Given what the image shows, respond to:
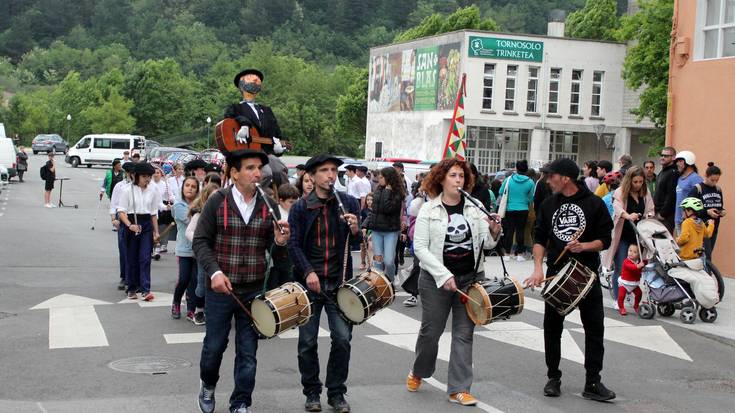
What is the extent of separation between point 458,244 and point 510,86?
156 ft

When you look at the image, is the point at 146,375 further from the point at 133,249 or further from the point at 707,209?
the point at 707,209

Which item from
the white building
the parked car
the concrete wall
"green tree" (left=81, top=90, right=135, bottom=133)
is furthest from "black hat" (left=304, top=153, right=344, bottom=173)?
"green tree" (left=81, top=90, right=135, bottom=133)

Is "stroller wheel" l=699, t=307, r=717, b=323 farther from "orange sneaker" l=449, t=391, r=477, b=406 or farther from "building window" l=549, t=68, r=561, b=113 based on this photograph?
"building window" l=549, t=68, r=561, b=113

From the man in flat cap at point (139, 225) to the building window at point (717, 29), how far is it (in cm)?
1123

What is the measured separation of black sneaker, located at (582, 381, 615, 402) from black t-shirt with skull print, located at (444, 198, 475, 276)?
4.77 feet

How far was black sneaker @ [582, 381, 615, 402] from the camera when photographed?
826 centimetres

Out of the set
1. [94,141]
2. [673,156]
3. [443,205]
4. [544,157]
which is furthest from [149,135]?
[443,205]

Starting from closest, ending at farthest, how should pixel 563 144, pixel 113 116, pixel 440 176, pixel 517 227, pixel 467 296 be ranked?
pixel 467 296, pixel 440 176, pixel 517 227, pixel 563 144, pixel 113 116

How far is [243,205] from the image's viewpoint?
710 centimetres

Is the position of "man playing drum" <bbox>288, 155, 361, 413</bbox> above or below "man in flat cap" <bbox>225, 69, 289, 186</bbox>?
below

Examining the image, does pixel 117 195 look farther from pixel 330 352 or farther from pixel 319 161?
pixel 330 352

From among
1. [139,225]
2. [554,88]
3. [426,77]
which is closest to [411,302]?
[139,225]

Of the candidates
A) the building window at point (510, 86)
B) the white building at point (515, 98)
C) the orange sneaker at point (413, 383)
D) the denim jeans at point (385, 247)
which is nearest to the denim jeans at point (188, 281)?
the denim jeans at point (385, 247)

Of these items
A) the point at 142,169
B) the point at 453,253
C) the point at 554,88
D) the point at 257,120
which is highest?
the point at 554,88
